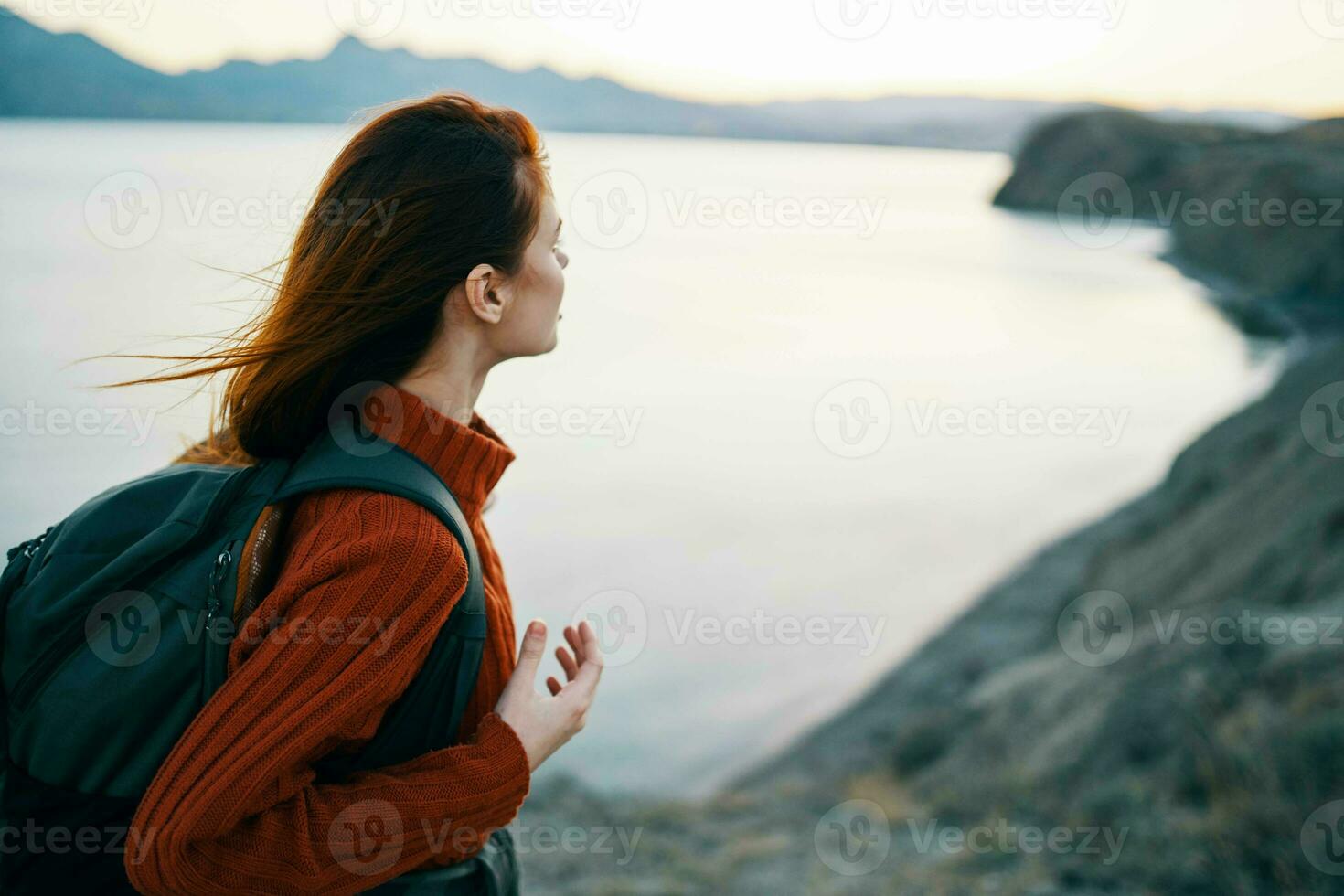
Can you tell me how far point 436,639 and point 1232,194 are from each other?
36.8m

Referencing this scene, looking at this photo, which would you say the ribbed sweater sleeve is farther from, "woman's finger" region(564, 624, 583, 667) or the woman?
"woman's finger" region(564, 624, 583, 667)

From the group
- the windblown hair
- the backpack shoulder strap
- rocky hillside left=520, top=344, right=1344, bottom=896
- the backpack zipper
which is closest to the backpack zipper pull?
the backpack zipper

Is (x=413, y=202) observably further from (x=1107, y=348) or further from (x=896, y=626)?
(x=1107, y=348)

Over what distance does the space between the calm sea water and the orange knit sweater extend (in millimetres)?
618

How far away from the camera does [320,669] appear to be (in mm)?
Result: 1227

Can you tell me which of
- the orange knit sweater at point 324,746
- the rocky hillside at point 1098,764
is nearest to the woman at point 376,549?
the orange knit sweater at point 324,746

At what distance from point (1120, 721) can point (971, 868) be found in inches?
50.5

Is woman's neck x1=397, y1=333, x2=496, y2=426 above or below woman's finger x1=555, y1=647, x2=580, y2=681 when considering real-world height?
above

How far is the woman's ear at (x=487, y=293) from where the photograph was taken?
1.50 m

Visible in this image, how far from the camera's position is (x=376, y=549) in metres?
1.25

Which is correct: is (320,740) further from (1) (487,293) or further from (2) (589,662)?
(1) (487,293)

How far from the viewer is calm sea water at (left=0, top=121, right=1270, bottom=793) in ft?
24.9

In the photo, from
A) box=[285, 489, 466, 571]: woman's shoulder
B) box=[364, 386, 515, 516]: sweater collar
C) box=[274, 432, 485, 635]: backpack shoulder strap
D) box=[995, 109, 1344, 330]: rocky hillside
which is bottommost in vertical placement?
box=[285, 489, 466, 571]: woman's shoulder

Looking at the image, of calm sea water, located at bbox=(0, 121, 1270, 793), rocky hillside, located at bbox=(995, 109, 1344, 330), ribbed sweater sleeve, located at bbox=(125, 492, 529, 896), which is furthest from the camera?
rocky hillside, located at bbox=(995, 109, 1344, 330)
